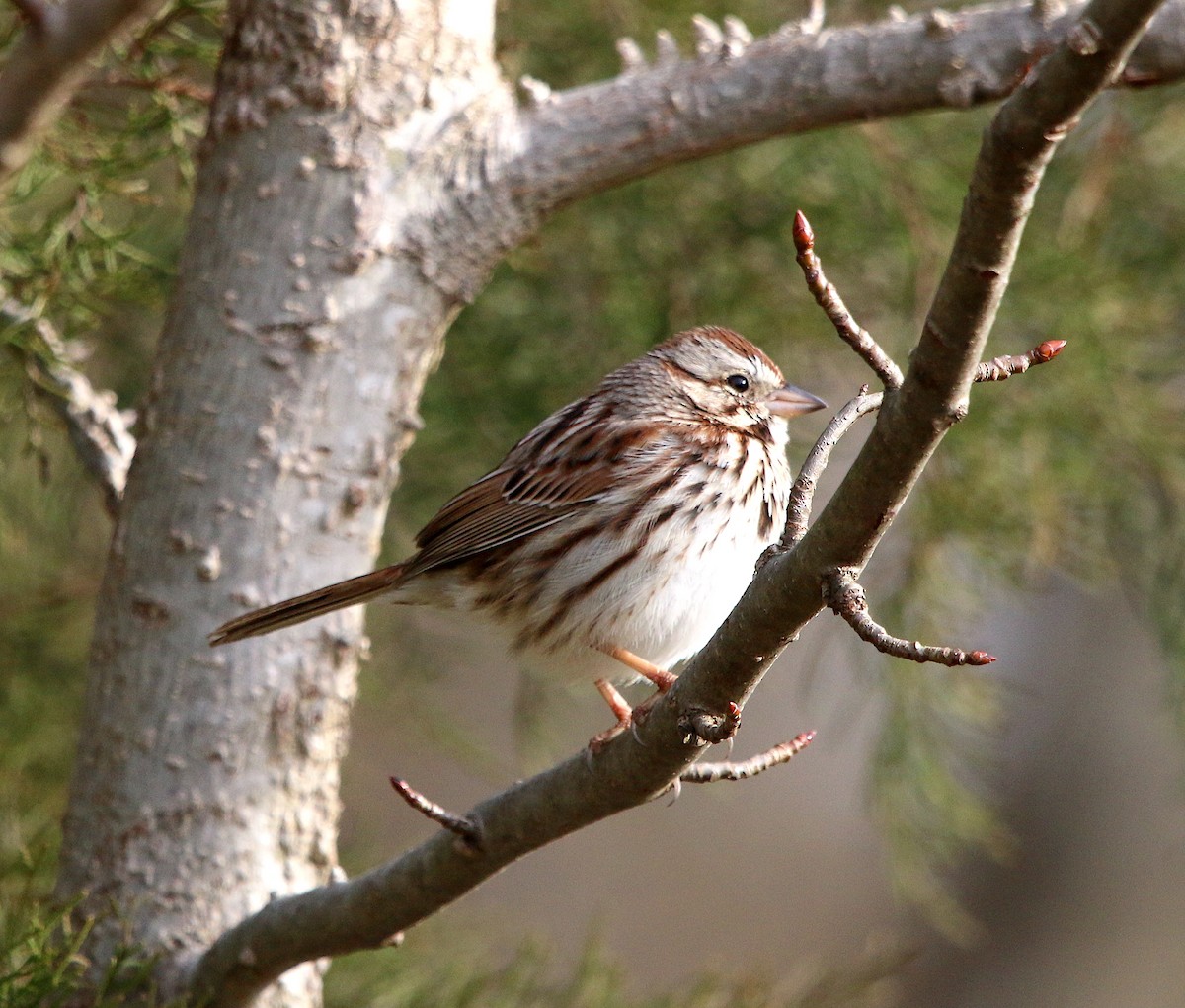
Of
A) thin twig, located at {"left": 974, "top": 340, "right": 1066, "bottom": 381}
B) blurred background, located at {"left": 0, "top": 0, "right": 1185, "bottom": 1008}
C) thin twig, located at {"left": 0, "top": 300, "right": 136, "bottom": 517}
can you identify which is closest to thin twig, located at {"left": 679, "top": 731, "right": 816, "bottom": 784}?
thin twig, located at {"left": 974, "top": 340, "right": 1066, "bottom": 381}

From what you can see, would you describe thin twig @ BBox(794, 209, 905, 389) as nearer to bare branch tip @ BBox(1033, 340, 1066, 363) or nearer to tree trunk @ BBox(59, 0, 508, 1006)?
bare branch tip @ BBox(1033, 340, 1066, 363)

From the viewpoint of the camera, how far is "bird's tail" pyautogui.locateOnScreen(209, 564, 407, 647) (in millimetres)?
2727

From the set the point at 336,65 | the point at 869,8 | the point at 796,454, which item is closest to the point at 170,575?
the point at 336,65

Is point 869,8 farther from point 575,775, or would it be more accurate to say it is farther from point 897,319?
point 575,775

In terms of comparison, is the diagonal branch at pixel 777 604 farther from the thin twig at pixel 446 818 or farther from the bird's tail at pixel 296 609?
the bird's tail at pixel 296 609

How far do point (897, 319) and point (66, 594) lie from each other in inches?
93.8

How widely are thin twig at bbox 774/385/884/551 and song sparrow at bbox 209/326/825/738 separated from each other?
97cm

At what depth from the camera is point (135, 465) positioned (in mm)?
2883

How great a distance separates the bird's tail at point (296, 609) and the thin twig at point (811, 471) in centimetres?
121

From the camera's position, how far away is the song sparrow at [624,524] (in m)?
2.90

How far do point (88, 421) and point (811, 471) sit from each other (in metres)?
1.79

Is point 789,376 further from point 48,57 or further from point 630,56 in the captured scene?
point 48,57

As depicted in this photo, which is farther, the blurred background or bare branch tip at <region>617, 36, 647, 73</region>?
the blurred background

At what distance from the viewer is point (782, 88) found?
285 centimetres
